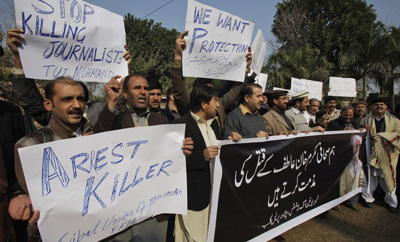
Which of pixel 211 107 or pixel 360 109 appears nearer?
pixel 211 107

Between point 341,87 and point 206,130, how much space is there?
5.96 metres

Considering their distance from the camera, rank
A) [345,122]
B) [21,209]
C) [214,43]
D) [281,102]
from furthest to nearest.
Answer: [345,122] → [281,102] → [214,43] → [21,209]

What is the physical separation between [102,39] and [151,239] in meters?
1.69

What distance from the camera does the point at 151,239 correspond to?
1880mm

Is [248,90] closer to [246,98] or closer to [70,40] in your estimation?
[246,98]

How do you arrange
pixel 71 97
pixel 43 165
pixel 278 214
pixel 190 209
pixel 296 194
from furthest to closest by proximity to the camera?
pixel 296 194 < pixel 278 214 < pixel 190 209 < pixel 71 97 < pixel 43 165

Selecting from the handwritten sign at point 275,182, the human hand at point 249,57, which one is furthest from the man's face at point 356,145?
the human hand at point 249,57

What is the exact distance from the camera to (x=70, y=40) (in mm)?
1759

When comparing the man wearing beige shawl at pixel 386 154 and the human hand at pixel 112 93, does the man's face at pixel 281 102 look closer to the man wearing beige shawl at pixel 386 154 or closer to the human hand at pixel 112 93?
the man wearing beige shawl at pixel 386 154

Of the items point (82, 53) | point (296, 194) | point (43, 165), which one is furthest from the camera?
point (296, 194)

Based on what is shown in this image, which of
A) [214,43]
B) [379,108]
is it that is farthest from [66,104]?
[379,108]

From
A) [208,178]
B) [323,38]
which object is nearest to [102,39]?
[208,178]

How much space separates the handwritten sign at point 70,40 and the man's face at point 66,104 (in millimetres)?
316

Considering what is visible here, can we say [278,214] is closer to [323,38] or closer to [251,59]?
[251,59]
